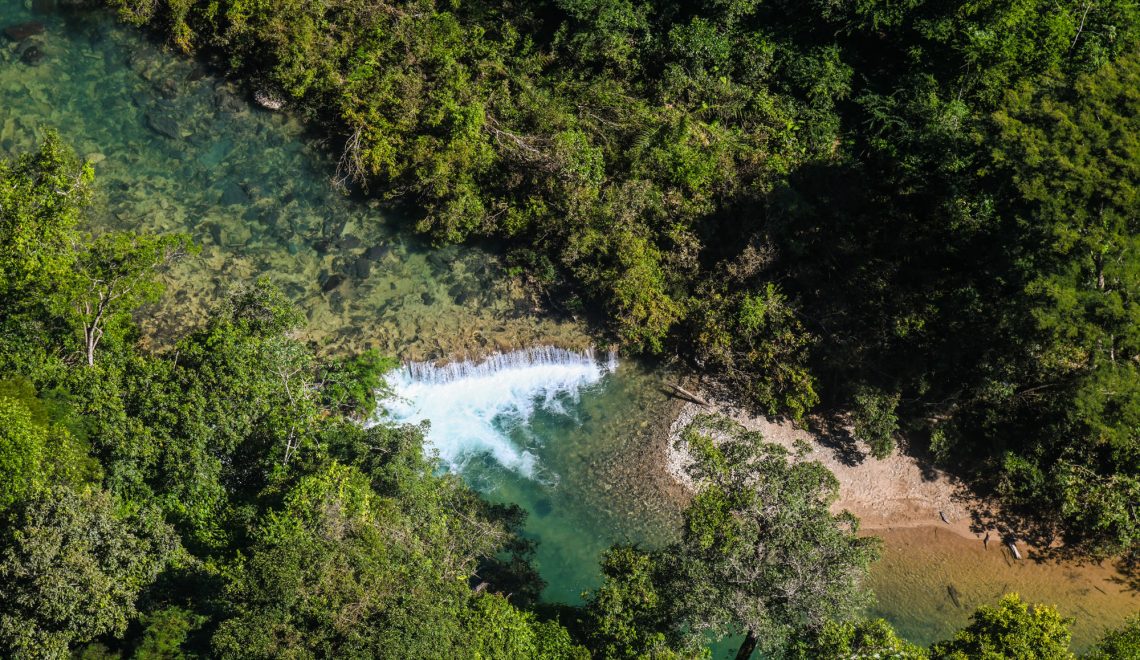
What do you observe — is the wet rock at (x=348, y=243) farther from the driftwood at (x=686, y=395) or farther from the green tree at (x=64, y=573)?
the green tree at (x=64, y=573)

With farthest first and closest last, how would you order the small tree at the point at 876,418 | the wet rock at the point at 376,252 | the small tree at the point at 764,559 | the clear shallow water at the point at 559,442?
the wet rock at the point at 376,252 → the small tree at the point at 876,418 → the clear shallow water at the point at 559,442 → the small tree at the point at 764,559

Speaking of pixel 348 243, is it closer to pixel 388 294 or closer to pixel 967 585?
pixel 388 294

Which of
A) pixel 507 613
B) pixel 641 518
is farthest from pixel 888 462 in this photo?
pixel 507 613

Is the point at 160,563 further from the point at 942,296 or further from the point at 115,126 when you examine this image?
the point at 942,296

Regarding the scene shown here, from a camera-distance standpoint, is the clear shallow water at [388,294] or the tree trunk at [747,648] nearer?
the tree trunk at [747,648]

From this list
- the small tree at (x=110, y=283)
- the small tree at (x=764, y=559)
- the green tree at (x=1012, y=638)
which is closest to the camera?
the green tree at (x=1012, y=638)

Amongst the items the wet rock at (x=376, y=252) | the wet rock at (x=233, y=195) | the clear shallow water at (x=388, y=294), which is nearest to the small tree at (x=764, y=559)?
the clear shallow water at (x=388, y=294)

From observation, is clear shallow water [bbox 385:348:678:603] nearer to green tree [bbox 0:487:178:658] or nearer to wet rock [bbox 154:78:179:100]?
green tree [bbox 0:487:178:658]
